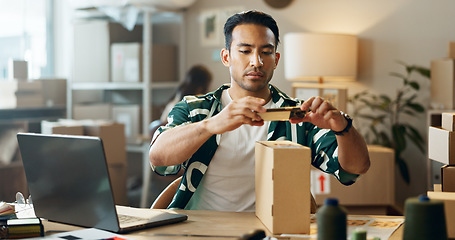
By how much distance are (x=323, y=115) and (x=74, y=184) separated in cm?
71

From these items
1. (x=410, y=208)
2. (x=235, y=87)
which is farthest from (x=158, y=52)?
(x=410, y=208)

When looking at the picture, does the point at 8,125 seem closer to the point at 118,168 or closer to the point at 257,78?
the point at 118,168

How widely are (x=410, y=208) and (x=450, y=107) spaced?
2.80m

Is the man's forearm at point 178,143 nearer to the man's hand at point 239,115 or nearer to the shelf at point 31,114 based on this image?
the man's hand at point 239,115

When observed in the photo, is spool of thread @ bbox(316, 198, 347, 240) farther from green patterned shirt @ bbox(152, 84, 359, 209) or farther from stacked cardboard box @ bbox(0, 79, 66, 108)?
stacked cardboard box @ bbox(0, 79, 66, 108)

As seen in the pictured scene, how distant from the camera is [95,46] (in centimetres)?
511

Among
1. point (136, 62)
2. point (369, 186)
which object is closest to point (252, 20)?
point (369, 186)

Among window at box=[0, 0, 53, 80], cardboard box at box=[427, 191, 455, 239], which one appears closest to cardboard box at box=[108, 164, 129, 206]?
window at box=[0, 0, 53, 80]

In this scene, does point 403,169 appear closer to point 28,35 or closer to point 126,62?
point 126,62

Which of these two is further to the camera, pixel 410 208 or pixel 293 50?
pixel 293 50

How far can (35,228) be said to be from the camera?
4.82 feet

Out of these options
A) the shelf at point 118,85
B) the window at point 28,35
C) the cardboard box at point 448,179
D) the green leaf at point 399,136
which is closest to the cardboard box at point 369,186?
the green leaf at point 399,136

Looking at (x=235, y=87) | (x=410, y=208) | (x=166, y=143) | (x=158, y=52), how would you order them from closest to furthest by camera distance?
(x=410, y=208)
(x=166, y=143)
(x=235, y=87)
(x=158, y=52)

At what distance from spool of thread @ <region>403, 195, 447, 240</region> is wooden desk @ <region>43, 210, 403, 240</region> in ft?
0.96
